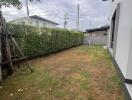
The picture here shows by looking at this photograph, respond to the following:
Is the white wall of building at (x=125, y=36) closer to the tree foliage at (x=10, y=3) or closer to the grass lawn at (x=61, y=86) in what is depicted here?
the grass lawn at (x=61, y=86)

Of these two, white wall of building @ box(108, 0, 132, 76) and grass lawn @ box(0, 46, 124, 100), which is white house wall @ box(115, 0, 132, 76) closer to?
white wall of building @ box(108, 0, 132, 76)

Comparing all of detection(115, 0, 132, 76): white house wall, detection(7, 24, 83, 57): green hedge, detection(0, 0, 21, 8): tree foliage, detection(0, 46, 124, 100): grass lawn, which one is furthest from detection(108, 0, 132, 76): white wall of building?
detection(7, 24, 83, 57): green hedge

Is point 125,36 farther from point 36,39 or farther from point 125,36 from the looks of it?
point 36,39

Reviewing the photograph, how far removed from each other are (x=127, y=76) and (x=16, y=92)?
3.18m

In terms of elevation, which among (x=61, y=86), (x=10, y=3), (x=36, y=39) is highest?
(x=10, y=3)

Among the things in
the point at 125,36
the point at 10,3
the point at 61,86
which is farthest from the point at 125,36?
the point at 10,3

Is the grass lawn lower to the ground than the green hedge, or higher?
lower

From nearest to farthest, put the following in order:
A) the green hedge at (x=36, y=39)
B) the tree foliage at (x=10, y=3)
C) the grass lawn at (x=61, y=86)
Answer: the grass lawn at (x=61, y=86) → the tree foliage at (x=10, y=3) → the green hedge at (x=36, y=39)

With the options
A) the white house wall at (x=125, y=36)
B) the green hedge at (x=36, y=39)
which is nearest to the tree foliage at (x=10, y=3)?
the green hedge at (x=36, y=39)

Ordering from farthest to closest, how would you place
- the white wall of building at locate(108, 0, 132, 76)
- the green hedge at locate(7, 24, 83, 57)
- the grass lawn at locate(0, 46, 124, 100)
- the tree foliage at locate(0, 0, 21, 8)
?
the green hedge at locate(7, 24, 83, 57), the tree foliage at locate(0, 0, 21, 8), the white wall of building at locate(108, 0, 132, 76), the grass lawn at locate(0, 46, 124, 100)

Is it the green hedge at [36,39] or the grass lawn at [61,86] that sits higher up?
the green hedge at [36,39]

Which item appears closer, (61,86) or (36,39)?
(61,86)

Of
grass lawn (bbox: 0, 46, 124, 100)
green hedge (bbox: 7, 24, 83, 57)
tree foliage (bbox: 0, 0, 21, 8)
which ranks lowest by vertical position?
grass lawn (bbox: 0, 46, 124, 100)

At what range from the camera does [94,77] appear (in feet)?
20.6
